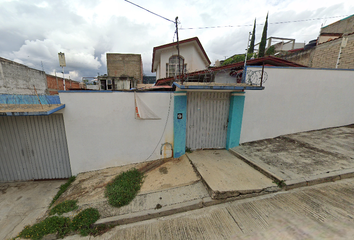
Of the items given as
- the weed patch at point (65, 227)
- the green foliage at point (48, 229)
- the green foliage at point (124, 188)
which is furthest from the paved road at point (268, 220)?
the green foliage at point (48, 229)

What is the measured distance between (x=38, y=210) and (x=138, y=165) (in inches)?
109

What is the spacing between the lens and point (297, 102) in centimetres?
614

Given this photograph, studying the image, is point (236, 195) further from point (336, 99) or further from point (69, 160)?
point (336, 99)

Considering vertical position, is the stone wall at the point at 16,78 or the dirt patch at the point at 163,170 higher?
the stone wall at the point at 16,78

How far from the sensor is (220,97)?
5176 mm

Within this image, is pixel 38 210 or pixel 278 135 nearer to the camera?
pixel 38 210

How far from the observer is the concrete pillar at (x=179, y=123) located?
4.74 meters

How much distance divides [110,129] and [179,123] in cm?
246

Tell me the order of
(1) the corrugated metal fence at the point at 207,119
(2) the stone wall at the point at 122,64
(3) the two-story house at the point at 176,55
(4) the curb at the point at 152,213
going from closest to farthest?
(4) the curb at the point at 152,213, (1) the corrugated metal fence at the point at 207,119, (3) the two-story house at the point at 176,55, (2) the stone wall at the point at 122,64

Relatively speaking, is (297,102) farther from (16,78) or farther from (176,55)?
(16,78)

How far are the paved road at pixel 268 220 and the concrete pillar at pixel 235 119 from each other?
2.44 metres

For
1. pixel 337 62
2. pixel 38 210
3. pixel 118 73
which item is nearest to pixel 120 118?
pixel 38 210

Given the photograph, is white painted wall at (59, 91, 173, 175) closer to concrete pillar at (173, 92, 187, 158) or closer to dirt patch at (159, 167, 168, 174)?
concrete pillar at (173, 92, 187, 158)

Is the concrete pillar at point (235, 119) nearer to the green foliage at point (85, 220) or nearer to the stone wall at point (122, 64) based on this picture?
the green foliage at point (85, 220)
